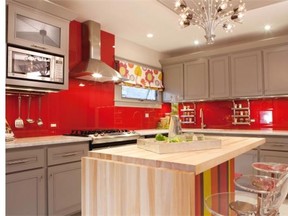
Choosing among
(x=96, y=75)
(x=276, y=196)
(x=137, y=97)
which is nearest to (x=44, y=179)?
(x=96, y=75)

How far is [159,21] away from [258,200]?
277 centimetres

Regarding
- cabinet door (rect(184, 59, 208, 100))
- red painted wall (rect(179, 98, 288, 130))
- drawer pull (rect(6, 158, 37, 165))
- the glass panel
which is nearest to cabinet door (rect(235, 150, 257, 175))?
red painted wall (rect(179, 98, 288, 130))

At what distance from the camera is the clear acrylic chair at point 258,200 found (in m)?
1.24

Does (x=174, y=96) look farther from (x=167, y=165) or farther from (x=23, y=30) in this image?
(x=167, y=165)

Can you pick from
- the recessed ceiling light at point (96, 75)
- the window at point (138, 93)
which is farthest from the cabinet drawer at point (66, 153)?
the window at point (138, 93)

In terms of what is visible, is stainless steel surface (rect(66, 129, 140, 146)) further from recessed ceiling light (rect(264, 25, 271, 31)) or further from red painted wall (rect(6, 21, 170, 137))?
recessed ceiling light (rect(264, 25, 271, 31))

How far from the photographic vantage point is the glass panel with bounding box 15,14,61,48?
2.48 meters

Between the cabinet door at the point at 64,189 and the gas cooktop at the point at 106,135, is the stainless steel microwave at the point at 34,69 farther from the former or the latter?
the cabinet door at the point at 64,189

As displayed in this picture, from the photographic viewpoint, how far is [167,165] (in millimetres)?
1158

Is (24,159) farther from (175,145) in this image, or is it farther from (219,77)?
(219,77)

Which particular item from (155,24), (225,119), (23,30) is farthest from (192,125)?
(23,30)

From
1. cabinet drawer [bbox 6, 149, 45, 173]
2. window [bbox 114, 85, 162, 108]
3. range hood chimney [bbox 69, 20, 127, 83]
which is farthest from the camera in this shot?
window [bbox 114, 85, 162, 108]

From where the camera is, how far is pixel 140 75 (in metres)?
4.61

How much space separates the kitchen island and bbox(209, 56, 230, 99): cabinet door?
9.70ft
